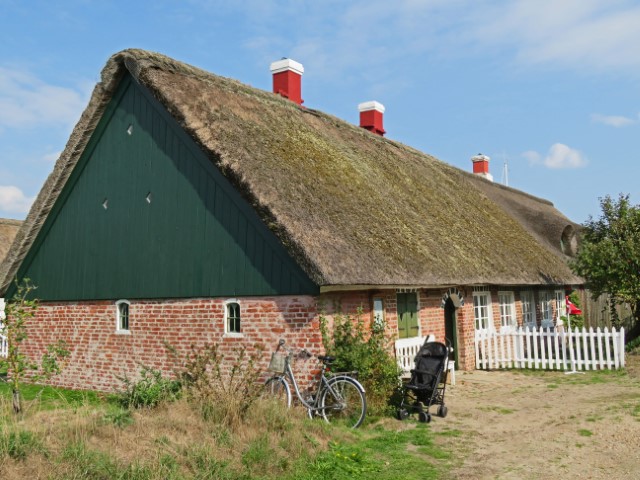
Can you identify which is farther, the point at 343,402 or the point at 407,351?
the point at 407,351

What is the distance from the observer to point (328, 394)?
916cm

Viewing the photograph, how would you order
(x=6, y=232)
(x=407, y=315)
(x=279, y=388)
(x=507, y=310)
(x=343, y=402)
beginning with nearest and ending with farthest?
1. (x=343, y=402)
2. (x=279, y=388)
3. (x=407, y=315)
4. (x=507, y=310)
5. (x=6, y=232)

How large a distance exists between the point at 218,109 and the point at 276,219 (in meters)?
3.18

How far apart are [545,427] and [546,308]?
11515 millimetres

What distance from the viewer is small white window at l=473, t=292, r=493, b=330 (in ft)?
50.2

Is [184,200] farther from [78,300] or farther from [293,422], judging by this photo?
[293,422]

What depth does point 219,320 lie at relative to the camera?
10.7 meters

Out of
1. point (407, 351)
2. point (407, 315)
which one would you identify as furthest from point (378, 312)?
point (407, 315)

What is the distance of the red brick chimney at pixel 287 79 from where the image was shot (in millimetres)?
16531

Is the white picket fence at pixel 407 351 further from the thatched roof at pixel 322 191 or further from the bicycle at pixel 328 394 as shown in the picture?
the bicycle at pixel 328 394

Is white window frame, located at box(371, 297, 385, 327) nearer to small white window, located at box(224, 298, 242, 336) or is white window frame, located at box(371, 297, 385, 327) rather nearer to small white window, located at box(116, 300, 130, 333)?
small white window, located at box(224, 298, 242, 336)

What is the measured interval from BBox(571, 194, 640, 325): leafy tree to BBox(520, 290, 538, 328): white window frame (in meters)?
1.77

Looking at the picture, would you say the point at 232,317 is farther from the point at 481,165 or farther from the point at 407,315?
the point at 481,165

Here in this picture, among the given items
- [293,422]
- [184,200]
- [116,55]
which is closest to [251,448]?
[293,422]
